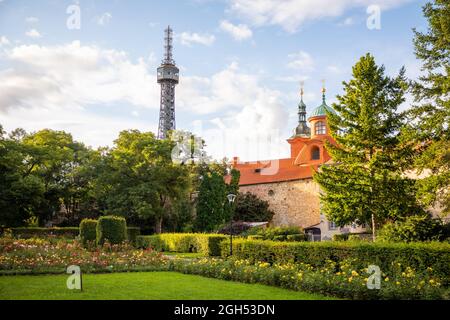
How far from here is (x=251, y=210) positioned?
42.9m

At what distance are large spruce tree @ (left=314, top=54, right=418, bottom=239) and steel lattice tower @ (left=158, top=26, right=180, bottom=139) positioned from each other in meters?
49.9

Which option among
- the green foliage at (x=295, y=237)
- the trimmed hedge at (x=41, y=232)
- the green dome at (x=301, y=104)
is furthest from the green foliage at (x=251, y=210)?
the green dome at (x=301, y=104)

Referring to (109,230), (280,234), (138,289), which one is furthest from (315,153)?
(138,289)

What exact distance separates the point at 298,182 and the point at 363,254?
30718 millimetres

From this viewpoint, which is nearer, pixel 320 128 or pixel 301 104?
pixel 320 128

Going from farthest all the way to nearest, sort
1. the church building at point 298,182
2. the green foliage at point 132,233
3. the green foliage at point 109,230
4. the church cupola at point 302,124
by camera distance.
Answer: the church cupola at point 302,124 < the church building at point 298,182 < the green foliage at point 132,233 < the green foliage at point 109,230

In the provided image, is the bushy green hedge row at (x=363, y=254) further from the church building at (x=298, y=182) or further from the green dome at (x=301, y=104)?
the green dome at (x=301, y=104)

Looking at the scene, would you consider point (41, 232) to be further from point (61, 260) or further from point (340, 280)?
point (340, 280)

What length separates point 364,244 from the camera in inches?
503

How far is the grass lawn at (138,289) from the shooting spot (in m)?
9.31

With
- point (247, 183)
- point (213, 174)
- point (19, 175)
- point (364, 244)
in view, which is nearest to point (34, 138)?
point (19, 175)

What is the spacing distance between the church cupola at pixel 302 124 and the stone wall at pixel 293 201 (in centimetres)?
1077

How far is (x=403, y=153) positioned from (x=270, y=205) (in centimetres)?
2296

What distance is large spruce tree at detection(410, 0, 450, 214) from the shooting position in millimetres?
19578
